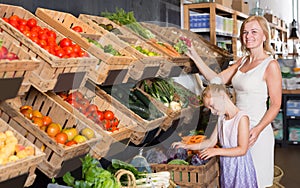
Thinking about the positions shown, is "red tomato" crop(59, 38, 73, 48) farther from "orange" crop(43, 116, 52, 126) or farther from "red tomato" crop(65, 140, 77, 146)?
"red tomato" crop(65, 140, 77, 146)

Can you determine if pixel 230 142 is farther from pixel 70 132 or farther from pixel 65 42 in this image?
pixel 65 42

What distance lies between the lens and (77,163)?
2541 mm

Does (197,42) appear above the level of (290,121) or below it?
above

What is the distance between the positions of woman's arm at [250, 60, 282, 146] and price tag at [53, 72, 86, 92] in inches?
55.1

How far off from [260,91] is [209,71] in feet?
2.44

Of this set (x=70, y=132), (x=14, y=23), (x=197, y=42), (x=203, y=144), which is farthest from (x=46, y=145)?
(x=197, y=42)

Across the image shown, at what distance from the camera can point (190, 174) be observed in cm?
327

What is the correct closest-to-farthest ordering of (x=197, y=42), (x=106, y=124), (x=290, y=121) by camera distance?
(x=106, y=124) < (x=197, y=42) < (x=290, y=121)

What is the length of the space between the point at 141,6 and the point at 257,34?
4.79 ft

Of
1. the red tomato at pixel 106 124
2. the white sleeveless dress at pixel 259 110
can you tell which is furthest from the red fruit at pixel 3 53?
the white sleeveless dress at pixel 259 110

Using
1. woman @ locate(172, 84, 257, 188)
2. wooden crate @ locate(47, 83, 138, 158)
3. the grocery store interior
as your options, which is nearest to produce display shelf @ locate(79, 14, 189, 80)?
the grocery store interior

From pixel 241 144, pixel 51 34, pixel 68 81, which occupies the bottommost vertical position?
pixel 241 144

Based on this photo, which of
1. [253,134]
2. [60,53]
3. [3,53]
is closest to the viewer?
[3,53]

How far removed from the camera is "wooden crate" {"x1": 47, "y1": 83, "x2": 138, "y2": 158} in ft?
8.74
